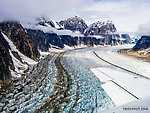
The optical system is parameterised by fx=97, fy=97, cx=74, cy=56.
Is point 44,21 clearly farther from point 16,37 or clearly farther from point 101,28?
point 101,28

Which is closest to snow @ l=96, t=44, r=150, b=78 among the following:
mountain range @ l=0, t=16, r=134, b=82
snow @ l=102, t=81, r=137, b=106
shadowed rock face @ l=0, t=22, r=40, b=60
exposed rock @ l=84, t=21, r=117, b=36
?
snow @ l=102, t=81, r=137, b=106

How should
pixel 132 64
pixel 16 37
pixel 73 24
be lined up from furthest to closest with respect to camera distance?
pixel 73 24 < pixel 16 37 < pixel 132 64

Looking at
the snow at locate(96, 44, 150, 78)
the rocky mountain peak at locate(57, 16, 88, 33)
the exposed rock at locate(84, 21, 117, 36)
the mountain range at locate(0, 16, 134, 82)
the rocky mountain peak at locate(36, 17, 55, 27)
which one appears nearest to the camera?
the mountain range at locate(0, 16, 134, 82)

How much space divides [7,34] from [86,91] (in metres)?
26.5

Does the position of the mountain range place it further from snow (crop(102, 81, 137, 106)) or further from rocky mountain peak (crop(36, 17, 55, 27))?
snow (crop(102, 81, 137, 106))

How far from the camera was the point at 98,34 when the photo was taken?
160375 mm

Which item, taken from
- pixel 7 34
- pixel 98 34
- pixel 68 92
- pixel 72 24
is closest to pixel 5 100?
pixel 68 92

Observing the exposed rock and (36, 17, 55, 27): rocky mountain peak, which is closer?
(36, 17, 55, 27): rocky mountain peak

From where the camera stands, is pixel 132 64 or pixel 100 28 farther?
pixel 100 28

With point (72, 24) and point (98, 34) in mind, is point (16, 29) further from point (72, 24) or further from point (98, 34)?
point (98, 34)

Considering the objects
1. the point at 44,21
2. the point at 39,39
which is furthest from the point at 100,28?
the point at 39,39

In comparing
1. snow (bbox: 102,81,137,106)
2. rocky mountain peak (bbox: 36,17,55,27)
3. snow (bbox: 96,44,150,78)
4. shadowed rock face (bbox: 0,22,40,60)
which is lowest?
snow (bbox: 96,44,150,78)

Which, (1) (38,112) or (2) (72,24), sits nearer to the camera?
(1) (38,112)

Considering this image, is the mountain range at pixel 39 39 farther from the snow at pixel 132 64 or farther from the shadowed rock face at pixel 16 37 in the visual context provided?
the snow at pixel 132 64
